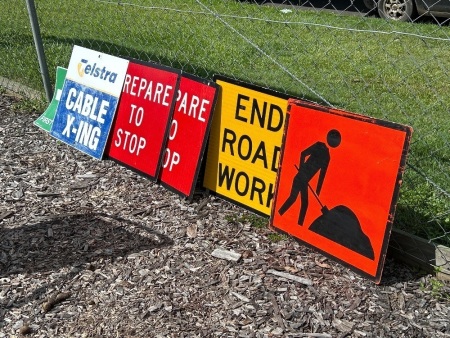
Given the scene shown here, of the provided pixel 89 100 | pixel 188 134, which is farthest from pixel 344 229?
pixel 89 100

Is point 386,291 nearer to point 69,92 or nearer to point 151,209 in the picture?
point 151,209

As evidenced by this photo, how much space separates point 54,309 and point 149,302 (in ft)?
1.59

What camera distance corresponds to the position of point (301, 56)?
25.1 feet

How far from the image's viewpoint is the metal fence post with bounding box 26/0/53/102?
18.2ft

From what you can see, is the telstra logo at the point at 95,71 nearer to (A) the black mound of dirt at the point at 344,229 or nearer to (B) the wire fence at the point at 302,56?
(B) the wire fence at the point at 302,56

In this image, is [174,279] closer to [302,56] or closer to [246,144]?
[246,144]

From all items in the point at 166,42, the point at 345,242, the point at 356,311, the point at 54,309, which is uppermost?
the point at 166,42

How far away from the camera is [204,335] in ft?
10.0

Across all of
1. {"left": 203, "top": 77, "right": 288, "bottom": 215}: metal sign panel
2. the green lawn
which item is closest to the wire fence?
the green lawn

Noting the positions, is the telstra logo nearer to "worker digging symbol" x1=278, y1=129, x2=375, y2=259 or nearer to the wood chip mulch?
the wood chip mulch

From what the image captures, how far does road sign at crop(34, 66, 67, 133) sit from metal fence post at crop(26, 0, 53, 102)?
0.83 ft

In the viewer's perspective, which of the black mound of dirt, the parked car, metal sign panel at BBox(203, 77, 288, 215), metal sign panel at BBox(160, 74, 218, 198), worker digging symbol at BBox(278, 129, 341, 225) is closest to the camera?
the black mound of dirt

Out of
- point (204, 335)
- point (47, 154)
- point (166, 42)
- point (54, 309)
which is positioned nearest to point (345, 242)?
point (204, 335)

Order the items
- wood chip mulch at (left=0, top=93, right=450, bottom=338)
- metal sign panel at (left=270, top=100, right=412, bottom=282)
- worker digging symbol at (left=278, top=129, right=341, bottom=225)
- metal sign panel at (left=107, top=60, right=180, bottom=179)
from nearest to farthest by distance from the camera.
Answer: wood chip mulch at (left=0, top=93, right=450, bottom=338) → metal sign panel at (left=270, top=100, right=412, bottom=282) → worker digging symbol at (left=278, top=129, right=341, bottom=225) → metal sign panel at (left=107, top=60, right=180, bottom=179)
